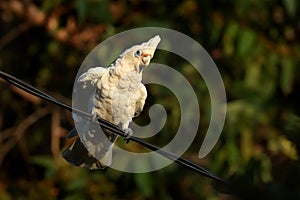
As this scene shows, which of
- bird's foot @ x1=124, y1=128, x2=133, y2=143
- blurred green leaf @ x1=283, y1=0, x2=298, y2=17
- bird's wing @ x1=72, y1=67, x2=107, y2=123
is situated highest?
blurred green leaf @ x1=283, y1=0, x2=298, y2=17

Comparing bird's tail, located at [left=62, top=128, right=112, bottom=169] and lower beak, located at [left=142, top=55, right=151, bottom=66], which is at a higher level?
lower beak, located at [left=142, top=55, right=151, bottom=66]

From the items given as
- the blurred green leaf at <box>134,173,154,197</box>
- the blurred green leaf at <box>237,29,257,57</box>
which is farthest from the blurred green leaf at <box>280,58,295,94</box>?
the blurred green leaf at <box>134,173,154,197</box>

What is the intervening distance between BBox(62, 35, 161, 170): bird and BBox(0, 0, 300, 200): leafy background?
5.09 ft

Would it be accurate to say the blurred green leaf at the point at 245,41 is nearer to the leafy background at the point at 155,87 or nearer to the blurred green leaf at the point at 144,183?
the leafy background at the point at 155,87

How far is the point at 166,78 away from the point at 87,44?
2.09ft

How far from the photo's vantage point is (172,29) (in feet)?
11.1

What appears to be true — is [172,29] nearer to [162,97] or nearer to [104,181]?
[162,97]

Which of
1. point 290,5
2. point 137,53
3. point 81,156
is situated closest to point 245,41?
point 290,5

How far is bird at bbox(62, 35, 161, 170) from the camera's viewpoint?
135 cm

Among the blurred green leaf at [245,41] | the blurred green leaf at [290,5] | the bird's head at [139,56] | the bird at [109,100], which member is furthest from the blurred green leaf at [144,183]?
the bird's head at [139,56]

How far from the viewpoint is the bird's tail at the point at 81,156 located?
155 cm

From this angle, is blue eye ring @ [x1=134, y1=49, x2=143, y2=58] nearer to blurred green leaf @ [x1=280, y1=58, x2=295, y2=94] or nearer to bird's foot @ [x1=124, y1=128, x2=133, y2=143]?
bird's foot @ [x1=124, y1=128, x2=133, y2=143]

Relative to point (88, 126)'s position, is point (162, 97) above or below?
above

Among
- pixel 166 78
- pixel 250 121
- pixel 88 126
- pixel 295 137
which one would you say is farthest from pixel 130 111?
pixel 250 121
